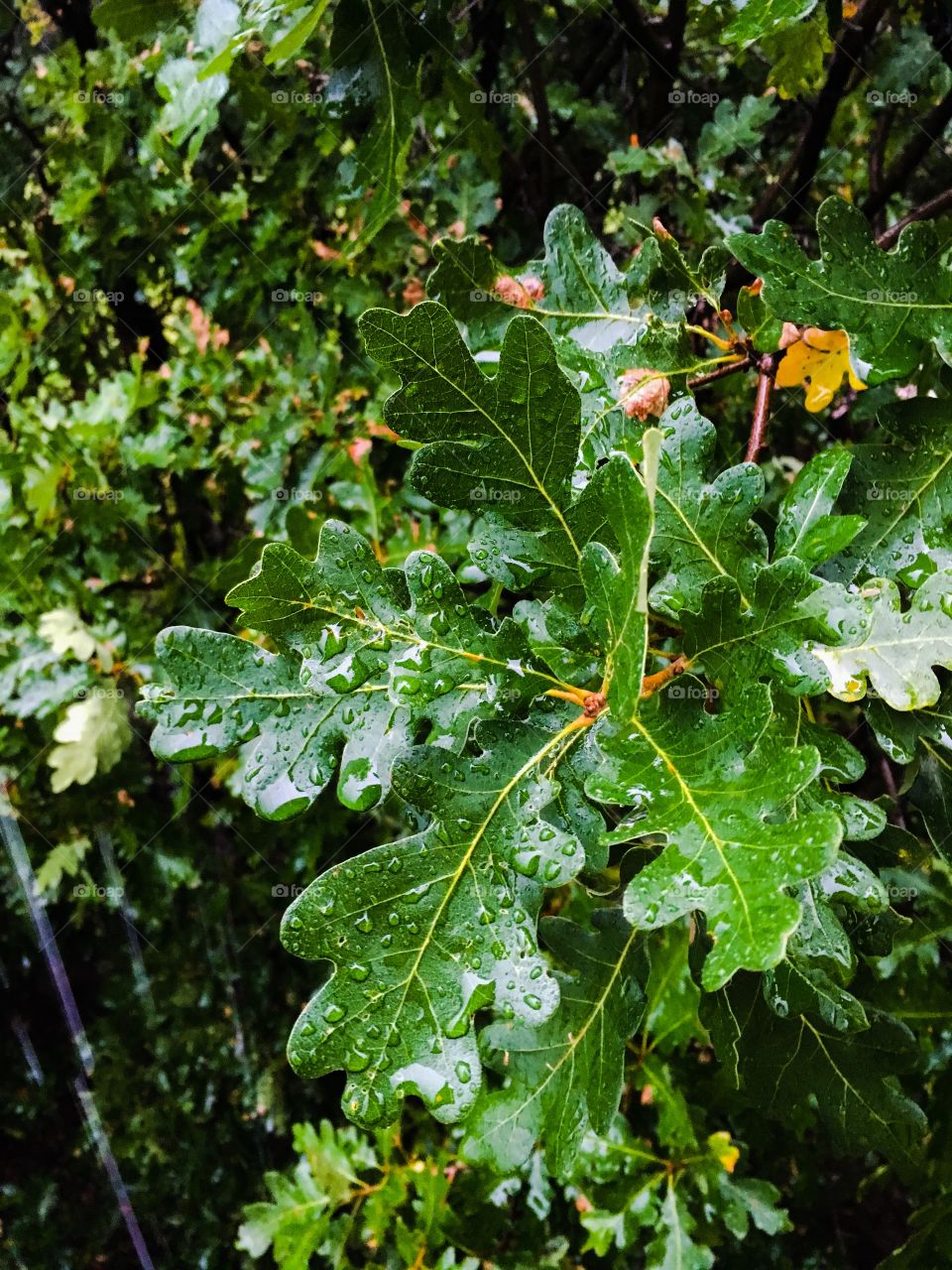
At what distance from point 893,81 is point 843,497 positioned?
77 cm

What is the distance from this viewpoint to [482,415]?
1.57 ft

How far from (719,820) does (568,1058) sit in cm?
27

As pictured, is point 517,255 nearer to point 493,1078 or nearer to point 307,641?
point 307,641

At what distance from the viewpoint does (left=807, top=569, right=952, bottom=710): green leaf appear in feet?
1.42

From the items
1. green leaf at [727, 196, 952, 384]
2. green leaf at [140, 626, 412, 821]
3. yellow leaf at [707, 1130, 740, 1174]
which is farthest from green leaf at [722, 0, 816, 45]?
yellow leaf at [707, 1130, 740, 1174]

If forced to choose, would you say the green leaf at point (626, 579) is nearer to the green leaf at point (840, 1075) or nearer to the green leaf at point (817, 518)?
the green leaf at point (817, 518)

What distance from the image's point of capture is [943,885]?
0.85 meters

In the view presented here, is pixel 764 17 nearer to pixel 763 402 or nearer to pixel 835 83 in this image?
pixel 763 402

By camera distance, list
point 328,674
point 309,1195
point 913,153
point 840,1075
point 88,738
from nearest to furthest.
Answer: point 328,674 → point 840,1075 → point 913,153 → point 309,1195 → point 88,738

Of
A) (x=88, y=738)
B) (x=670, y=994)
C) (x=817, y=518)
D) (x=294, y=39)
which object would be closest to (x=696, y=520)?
(x=817, y=518)

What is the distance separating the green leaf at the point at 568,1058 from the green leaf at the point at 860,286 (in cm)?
37

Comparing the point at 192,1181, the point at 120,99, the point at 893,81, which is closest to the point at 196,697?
the point at 893,81

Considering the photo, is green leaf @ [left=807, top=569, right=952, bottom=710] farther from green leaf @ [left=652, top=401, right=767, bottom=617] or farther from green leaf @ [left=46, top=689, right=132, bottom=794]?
green leaf @ [left=46, top=689, right=132, bottom=794]

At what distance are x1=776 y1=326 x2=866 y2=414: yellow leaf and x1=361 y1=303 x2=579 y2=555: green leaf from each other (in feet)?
0.72
